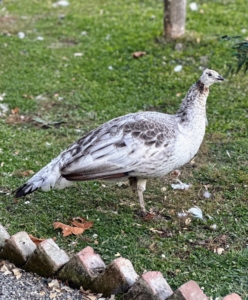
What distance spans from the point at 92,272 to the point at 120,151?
119 centimetres

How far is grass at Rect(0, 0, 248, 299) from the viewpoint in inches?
179

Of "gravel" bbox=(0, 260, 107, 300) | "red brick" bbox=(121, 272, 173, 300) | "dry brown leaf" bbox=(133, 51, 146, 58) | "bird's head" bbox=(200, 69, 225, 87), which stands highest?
"bird's head" bbox=(200, 69, 225, 87)

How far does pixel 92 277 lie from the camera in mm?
3729

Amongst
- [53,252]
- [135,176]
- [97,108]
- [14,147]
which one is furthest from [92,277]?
[97,108]

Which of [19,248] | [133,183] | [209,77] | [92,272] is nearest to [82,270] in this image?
[92,272]

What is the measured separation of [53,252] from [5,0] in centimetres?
857

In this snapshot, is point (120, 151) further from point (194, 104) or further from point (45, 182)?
point (194, 104)

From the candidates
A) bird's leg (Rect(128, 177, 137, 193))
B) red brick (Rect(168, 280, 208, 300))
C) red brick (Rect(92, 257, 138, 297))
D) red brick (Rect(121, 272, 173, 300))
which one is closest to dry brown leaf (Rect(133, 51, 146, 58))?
bird's leg (Rect(128, 177, 137, 193))

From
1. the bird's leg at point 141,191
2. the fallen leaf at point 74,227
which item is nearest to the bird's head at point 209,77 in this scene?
the bird's leg at point 141,191

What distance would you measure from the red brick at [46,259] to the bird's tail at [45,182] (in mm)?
896

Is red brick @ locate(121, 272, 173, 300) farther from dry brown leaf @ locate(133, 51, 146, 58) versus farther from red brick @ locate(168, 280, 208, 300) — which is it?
dry brown leaf @ locate(133, 51, 146, 58)

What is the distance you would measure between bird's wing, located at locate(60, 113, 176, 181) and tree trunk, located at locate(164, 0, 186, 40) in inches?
166

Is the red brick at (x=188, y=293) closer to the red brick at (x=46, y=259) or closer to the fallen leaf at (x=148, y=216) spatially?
the red brick at (x=46, y=259)

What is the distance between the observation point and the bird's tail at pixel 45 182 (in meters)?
4.72
